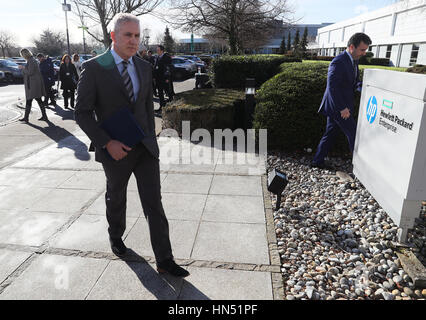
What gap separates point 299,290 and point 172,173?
3145 millimetres

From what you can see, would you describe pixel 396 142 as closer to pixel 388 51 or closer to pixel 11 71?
pixel 11 71

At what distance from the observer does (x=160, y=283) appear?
105 inches

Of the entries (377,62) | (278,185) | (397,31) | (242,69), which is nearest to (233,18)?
(242,69)

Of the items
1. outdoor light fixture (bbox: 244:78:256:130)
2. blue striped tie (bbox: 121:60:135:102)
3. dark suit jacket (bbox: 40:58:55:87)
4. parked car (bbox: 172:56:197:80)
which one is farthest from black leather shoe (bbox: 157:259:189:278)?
parked car (bbox: 172:56:197:80)

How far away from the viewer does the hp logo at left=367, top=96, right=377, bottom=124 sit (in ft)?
12.4

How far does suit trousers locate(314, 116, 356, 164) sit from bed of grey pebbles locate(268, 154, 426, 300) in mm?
593

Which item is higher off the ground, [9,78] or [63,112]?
[9,78]

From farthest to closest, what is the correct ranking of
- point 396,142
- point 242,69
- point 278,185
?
1. point 242,69
2. point 278,185
3. point 396,142

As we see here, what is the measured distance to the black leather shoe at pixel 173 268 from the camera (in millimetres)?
2717

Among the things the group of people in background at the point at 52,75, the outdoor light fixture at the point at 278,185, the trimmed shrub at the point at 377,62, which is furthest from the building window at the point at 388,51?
the outdoor light fixture at the point at 278,185

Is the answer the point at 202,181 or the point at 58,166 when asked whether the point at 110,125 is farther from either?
the point at 58,166

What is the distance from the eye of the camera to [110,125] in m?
2.45

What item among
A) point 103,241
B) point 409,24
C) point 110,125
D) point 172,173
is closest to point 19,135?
point 172,173

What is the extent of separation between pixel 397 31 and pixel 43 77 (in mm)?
44172
